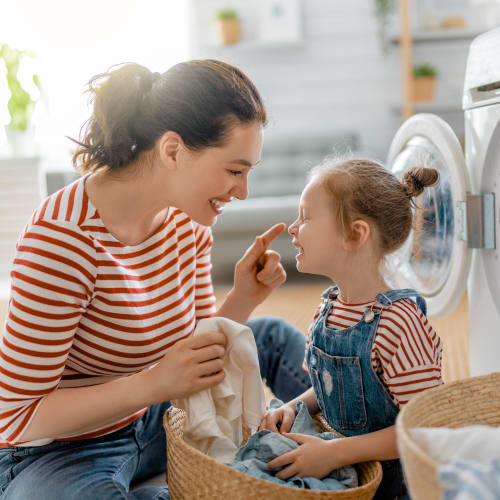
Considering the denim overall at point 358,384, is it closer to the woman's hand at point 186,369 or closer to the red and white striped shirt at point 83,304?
the woman's hand at point 186,369

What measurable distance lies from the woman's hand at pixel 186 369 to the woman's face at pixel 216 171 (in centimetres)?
26

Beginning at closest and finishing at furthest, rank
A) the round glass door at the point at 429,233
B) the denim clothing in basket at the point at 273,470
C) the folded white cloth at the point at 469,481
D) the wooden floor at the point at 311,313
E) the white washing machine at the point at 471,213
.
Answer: the folded white cloth at the point at 469,481 < the denim clothing in basket at the point at 273,470 < the white washing machine at the point at 471,213 < the round glass door at the point at 429,233 < the wooden floor at the point at 311,313

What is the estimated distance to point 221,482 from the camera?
89 centimetres

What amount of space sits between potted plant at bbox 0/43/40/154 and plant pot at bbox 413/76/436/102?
2.28 meters

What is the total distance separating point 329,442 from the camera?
1.00m

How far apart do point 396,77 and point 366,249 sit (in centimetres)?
Answer: 331

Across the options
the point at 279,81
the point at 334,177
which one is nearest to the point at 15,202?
the point at 279,81

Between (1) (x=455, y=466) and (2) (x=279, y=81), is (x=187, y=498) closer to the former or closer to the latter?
(1) (x=455, y=466)

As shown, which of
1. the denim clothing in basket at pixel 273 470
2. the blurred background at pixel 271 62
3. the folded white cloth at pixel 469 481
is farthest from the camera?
the blurred background at pixel 271 62

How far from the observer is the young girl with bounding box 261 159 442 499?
3.33 ft

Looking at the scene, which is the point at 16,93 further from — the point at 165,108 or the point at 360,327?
the point at 360,327

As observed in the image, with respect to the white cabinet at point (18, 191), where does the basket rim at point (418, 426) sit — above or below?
above

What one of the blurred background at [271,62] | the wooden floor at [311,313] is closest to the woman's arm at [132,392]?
the wooden floor at [311,313]

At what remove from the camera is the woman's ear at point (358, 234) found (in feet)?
3.69
